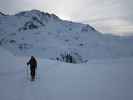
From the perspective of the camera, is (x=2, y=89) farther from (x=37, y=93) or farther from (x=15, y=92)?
(x=37, y=93)

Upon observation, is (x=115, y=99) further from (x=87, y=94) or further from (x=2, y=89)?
(x=2, y=89)

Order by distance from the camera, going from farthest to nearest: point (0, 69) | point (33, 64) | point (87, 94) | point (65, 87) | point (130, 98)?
point (0, 69)
point (33, 64)
point (65, 87)
point (87, 94)
point (130, 98)

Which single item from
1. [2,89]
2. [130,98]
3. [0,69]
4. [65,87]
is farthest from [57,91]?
[0,69]

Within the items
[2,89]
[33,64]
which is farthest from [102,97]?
[33,64]

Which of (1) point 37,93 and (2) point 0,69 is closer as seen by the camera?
(1) point 37,93

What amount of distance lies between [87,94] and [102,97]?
3.27 ft

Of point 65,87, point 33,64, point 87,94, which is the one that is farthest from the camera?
point 33,64

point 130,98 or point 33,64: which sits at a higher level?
point 33,64

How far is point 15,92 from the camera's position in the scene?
12383 mm

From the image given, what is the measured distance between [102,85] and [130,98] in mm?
3433

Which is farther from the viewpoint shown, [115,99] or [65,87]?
[65,87]

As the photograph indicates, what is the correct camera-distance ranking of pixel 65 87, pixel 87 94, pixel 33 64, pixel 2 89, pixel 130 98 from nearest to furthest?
pixel 130 98, pixel 87 94, pixel 2 89, pixel 65 87, pixel 33 64

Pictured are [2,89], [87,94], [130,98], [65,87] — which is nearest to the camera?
[130,98]

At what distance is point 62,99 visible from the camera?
11078 mm
